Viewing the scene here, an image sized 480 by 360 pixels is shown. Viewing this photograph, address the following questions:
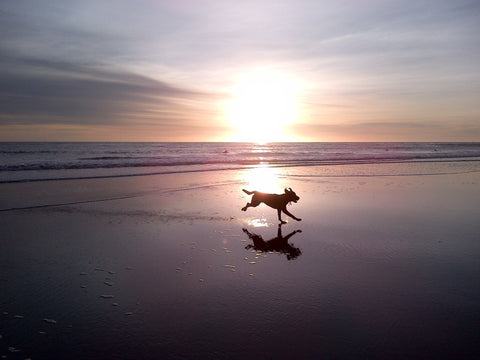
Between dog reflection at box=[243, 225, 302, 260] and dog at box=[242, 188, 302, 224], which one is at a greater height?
dog at box=[242, 188, 302, 224]

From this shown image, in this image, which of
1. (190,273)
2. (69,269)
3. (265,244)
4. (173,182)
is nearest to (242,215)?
(265,244)

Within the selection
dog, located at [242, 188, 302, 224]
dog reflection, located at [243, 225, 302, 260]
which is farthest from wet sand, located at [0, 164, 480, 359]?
dog, located at [242, 188, 302, 224]

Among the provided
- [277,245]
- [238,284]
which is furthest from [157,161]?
[238,284]

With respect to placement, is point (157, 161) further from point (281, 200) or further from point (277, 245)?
point (277, 245)

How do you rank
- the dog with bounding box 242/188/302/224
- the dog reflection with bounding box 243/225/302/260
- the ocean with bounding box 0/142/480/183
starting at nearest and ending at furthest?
the dog reflection with bounding box 243/225/302/260 < the dog with bounding box 242/188/302/224 < the ocean with bounding box 0/142/480/183

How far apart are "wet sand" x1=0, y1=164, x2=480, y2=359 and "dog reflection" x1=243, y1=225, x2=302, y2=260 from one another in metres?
0.02

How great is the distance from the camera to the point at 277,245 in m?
6.76

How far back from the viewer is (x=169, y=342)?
11.4ft

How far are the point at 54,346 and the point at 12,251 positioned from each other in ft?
12.6

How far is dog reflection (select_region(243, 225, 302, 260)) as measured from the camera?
6.30 metres

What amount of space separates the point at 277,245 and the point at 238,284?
2.06 meters

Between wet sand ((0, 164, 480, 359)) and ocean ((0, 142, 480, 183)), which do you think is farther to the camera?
ocean ((0, 142, 480, 183))

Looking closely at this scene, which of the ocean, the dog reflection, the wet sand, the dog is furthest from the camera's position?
the ocean

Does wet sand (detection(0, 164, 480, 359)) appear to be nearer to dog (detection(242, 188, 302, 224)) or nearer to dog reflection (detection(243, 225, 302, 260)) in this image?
dog reflection (detection(243, 225, 302, 260))
